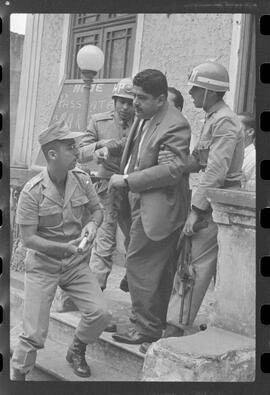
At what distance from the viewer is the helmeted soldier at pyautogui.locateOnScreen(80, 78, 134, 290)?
3.54 m

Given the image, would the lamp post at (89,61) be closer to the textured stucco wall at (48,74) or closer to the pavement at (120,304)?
the textured stucco wall at (48,74)

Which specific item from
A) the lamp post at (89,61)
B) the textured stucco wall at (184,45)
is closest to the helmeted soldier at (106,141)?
the lamp post at (89,61)

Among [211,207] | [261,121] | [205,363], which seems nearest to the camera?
[261,121]

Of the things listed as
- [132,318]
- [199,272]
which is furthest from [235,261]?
[132,318]

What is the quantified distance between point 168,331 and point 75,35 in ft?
5.62

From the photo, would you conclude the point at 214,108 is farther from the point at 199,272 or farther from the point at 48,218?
the point at 48,218

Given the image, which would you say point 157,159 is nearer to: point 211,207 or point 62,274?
point 211,207

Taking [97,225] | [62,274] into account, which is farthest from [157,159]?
[62,274]

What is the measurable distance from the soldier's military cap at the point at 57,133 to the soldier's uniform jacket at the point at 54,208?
173 millimetres

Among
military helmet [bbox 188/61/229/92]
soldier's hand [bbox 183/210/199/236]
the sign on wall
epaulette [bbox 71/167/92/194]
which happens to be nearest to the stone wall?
soldier's hand [bbox 183/210/199/236]

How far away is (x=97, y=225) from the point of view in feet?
11.6

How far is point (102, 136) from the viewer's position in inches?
140
